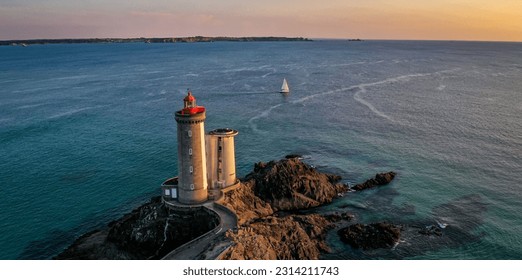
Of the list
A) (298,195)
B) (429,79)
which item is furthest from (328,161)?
(429,79)

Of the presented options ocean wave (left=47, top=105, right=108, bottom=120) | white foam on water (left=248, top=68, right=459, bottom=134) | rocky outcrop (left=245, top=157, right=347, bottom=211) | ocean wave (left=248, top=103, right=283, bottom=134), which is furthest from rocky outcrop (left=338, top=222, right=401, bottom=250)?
ocean wave (left=47, top=105, right=108, bottom=120)

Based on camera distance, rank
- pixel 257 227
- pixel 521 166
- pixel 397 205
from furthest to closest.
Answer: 1. pixel 521 166
2. pixel 397 205
3. pixel 257 227

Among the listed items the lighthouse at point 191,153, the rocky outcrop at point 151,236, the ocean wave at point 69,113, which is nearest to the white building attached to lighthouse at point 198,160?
the lighthouse at point 191,153

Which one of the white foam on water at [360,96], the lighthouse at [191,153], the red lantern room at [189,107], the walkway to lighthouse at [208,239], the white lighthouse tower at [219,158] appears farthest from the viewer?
the white foam on water at [360,96]

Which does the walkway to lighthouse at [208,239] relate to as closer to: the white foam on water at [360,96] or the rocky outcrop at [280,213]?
the rocky outcrop at [280,213]

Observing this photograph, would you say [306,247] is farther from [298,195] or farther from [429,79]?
[429,79]

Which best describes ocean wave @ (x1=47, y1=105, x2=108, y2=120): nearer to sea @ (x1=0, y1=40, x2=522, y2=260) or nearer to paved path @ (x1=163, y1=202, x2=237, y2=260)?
sea @ (x1=0, y1=40, x2=522, y2=260)
